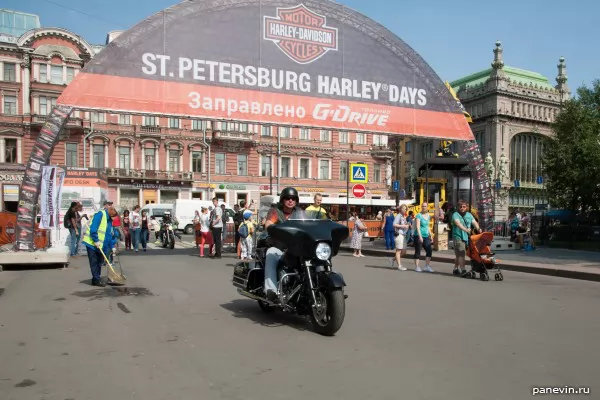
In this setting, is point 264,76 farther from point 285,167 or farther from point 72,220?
point 285,167

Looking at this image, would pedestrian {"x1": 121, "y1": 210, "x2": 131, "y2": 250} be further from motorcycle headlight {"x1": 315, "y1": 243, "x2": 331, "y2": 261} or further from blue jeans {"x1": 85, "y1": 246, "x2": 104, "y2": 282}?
motorcycle headlight {"x1": 315, "y1": 243, "x2": 331, "y2": 261}

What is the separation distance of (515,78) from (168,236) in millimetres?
71767

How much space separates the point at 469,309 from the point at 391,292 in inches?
75.6

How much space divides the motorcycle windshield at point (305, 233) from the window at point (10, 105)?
4766cm

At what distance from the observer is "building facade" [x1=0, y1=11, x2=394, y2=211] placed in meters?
46.8

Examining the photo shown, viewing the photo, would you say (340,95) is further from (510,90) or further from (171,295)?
(510,90)

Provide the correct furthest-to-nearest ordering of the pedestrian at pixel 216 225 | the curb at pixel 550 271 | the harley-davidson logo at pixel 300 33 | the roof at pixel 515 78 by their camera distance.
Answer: the roof at pixel 515 78 < the harley-davidson logo at pixel 300 33 < the pedestrian at pixel 216 225 < the curb at pixel 550 271

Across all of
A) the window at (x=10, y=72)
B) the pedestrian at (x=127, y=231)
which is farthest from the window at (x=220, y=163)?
the pedestrian at (x=127, y=231)

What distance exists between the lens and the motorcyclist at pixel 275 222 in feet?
22.2

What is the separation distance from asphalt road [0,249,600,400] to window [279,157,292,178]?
45.6 m

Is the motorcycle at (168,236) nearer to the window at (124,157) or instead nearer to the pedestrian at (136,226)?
the pedestrian at (136,226)

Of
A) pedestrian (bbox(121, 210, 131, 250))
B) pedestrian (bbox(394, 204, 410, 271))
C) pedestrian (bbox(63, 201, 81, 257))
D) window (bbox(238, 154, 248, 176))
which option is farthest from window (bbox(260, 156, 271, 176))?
pedestrian (bbox(394, 204, 410, 271))

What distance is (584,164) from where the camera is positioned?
3156 centimetres

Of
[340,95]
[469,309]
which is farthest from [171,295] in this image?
[340,95]
